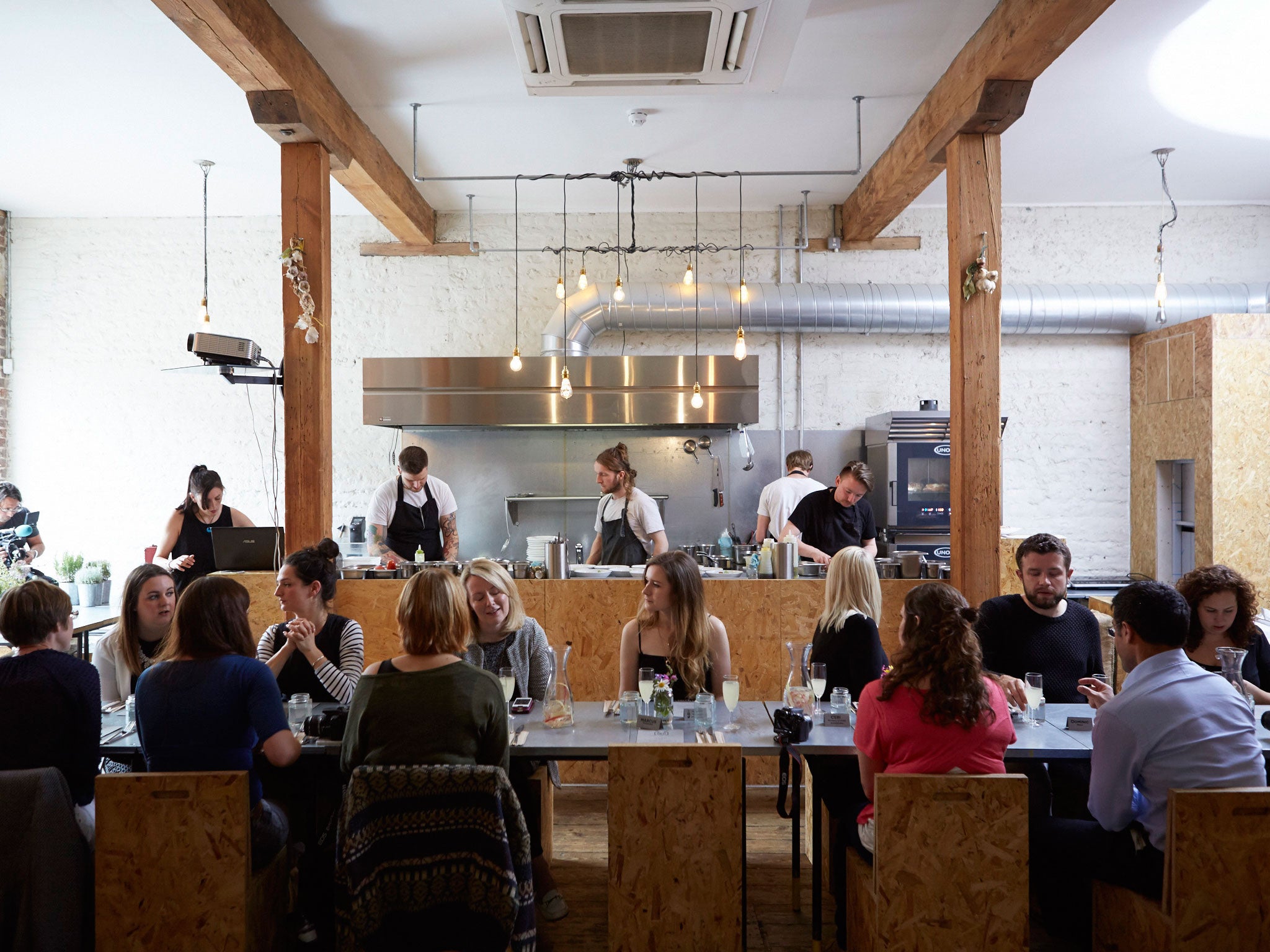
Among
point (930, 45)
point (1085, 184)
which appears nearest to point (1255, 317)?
point (1085, 184)

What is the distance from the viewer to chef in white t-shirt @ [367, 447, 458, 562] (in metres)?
5.95

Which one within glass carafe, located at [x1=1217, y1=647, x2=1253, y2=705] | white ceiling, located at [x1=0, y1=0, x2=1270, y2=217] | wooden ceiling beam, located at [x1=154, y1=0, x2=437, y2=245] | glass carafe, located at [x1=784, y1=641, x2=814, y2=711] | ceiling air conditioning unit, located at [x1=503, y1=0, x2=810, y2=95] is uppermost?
white ceiling, located at [x1=0, y1=0, x2=1270, y2=217]

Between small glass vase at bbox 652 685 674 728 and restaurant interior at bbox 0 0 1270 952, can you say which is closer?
restaurant interior at bbox 0 0 1270 952

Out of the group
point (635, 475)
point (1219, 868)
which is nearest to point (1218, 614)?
point (1219, 868)

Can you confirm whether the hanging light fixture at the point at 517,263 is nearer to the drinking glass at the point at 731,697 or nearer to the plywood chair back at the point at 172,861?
the drinking glass at the point at 731,697

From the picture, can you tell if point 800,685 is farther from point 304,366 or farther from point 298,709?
point 304,366

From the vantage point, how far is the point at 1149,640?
102 inches

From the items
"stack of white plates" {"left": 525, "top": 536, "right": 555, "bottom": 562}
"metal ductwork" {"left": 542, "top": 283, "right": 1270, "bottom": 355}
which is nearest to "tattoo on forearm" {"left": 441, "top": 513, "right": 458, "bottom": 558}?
"stack of white plates" {"left": 525, "top": 536, "right": 555, "bottom": 562}

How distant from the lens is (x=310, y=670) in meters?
3.50

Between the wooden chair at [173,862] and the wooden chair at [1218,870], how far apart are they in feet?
8.05

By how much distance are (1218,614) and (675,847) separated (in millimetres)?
2232

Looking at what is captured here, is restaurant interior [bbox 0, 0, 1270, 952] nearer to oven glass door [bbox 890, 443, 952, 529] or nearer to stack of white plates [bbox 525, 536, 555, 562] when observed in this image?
oven glass door [bbox 890, 443, 952, 529]

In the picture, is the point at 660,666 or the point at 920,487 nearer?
the point at 660,666

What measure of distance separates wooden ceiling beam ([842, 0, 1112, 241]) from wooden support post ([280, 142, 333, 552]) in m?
3.44
